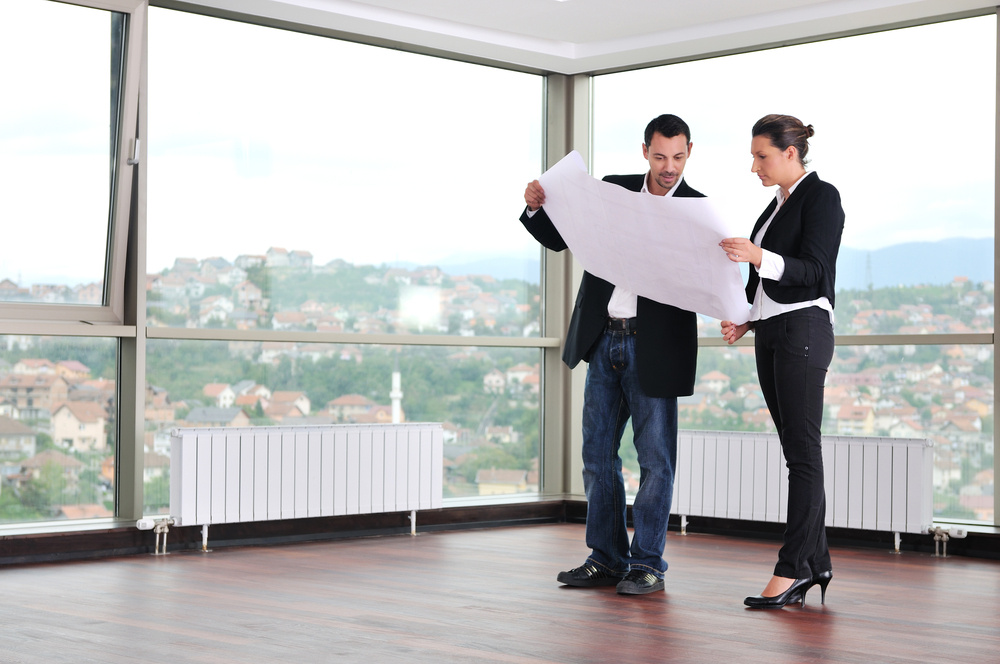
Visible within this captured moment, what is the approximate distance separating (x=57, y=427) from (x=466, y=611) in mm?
2380

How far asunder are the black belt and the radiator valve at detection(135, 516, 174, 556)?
2.23 meters

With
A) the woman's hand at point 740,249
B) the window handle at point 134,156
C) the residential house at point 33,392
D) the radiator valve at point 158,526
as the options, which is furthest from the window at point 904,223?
the residential house at point 33,392

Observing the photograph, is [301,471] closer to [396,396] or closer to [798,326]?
[396,396]

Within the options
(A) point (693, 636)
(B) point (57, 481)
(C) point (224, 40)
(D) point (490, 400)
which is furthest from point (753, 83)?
(B) point (57, 481)

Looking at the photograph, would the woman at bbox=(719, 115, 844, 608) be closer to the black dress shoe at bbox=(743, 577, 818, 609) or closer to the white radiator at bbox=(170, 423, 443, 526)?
the black dress shoe at bbox=(743, 577, 818, 609)

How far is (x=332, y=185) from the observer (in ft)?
17.9

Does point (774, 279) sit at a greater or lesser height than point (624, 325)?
greater

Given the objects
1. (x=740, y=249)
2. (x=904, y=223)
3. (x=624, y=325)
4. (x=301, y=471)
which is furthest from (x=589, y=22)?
(x=740, y=249)

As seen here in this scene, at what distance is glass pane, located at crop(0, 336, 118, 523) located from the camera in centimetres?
458

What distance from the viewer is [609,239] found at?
10.5ft

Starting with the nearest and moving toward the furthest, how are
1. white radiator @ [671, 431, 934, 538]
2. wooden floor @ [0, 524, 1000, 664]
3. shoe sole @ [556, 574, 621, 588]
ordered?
wooden floor @ [0, 524, 1000, 664], shoe sole @ [556, 574, 621, 588], white radiator @ [671, 431, 934, 538]

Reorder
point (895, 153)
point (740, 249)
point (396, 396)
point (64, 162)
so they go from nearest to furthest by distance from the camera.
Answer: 1. point (740, 249)
2. point (64, 162)
3. point (895, 153)
4. point (396, 396)

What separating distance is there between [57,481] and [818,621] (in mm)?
3266

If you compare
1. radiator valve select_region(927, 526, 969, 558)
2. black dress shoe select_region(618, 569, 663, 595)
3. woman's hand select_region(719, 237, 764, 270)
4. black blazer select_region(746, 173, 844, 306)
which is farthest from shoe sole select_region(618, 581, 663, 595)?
radiator valve select_region(927, 526, 969, 558)
